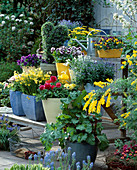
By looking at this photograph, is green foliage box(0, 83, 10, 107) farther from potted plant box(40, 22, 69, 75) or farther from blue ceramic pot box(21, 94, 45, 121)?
blue ceramic pot box(21, 94, 45, 121)

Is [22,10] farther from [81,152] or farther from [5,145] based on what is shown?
[81,152]

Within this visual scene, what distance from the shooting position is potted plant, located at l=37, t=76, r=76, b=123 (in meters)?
3.95

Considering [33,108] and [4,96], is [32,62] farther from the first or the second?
[33,108]

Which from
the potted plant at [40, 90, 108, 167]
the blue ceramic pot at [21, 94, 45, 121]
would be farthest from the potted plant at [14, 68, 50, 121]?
the potted plant at [40, 90, 108, 167]

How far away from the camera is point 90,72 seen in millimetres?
4125

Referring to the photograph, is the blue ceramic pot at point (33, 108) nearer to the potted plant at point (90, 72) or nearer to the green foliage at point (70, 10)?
the potted plant at point (90, 72)

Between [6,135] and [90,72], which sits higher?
[90,72]

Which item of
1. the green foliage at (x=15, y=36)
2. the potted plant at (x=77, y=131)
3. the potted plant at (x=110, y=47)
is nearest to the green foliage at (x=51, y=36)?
the potted plant at (x=110, y=47)

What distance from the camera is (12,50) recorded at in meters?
8.81

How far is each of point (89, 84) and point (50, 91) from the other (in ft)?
1.66

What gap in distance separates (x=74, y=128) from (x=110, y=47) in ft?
5.19

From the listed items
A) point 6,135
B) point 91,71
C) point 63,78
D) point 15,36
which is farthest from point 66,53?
point 15,36

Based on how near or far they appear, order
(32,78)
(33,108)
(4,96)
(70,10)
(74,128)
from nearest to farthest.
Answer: (74,128) < (33,108) < (32,78) < (4,96) < (70,10)

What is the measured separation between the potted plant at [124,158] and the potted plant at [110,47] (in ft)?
5.10
